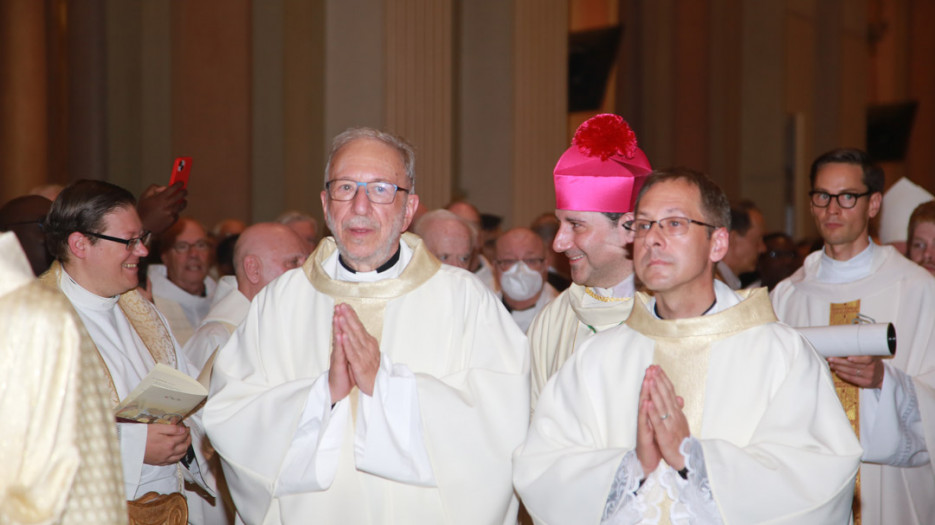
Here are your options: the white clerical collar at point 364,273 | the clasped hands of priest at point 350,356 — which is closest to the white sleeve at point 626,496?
the clasped hands of priest at point 350,356

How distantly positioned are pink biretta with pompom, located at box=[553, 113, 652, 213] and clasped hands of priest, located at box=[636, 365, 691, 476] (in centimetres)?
118

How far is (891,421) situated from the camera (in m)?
3.93

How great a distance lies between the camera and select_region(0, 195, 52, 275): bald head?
4344 millimetres

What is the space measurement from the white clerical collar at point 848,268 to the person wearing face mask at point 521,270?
1.90m

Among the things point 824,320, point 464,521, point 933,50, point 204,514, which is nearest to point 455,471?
point 464,521

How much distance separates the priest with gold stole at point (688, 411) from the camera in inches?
105

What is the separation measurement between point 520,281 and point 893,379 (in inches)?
99.5

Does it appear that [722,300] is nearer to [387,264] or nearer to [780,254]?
[387,264]

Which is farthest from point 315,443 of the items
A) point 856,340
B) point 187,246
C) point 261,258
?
point 187,246

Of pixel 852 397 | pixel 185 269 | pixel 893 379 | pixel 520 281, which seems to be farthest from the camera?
pixel 185 269

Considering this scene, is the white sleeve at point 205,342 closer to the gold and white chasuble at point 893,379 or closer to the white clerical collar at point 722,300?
the white clerical collar at point 722,300

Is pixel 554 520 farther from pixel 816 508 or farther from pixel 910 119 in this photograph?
pixel 910 119

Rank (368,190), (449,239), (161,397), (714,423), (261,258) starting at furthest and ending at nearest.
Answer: (449,239) < (261,258) < (161,397) < (368,190) < (714,423)

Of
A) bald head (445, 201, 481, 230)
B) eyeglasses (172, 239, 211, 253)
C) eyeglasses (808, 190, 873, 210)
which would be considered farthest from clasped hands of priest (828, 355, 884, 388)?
eyeglasses (172, 239, 211, 253)
